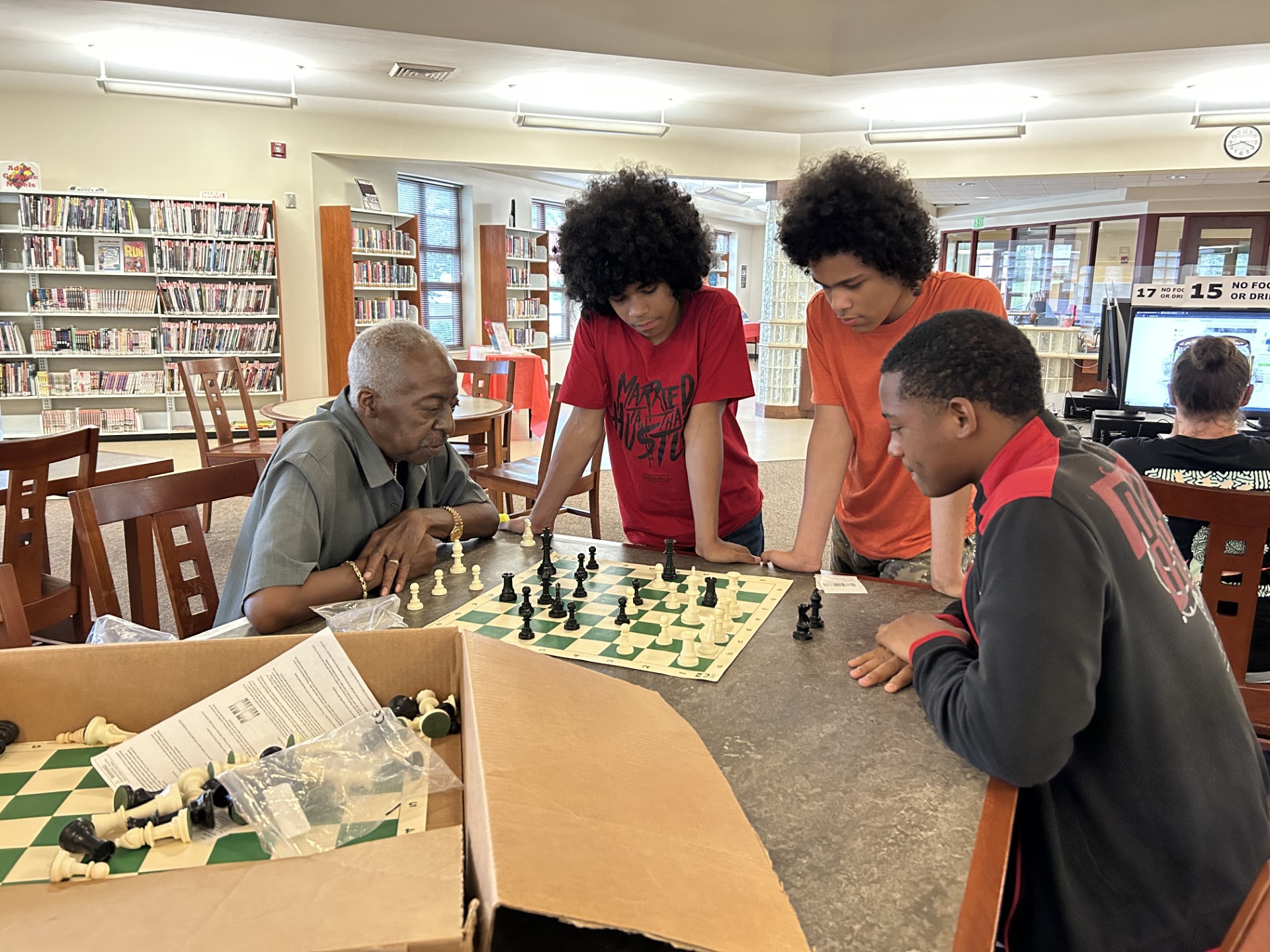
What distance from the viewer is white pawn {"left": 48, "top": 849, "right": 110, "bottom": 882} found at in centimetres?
78

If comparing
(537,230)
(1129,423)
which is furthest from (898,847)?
(537,230)

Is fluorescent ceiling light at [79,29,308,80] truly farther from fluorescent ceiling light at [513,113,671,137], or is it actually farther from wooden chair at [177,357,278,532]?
wooden chair at [177,357,278,532]

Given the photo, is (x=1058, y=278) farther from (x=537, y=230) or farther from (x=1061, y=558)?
(x=1061, y=558)

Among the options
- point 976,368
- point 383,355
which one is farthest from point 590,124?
point 976,368

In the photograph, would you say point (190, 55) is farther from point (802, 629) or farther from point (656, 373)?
point (802, 629)

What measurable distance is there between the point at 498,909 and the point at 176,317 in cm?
920

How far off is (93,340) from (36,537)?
6.43 metres

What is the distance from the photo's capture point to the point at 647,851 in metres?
0.66

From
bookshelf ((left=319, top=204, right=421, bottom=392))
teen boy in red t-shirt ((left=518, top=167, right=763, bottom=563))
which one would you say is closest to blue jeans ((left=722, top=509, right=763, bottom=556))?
teen boy in red t-shirt ((left=518, top=167, right=763, bottom=563))

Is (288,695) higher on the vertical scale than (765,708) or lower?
higher

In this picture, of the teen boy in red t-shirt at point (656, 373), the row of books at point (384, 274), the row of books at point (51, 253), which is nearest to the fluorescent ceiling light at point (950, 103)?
the row of books at point (384, 274)

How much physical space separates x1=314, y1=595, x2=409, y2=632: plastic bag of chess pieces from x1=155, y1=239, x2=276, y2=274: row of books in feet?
26.2

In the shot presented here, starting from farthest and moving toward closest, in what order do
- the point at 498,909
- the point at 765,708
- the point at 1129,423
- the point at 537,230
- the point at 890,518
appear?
the point at 537,230, the point at 1129,423, the point at 890,518, the point at 765,708, the point at 498,909

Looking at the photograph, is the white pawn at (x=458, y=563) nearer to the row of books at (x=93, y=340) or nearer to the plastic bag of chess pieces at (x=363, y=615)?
the plastic bag of chess pieces at (x=363, y=615)
